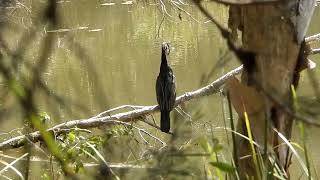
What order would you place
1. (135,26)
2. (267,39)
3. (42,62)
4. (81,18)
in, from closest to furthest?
(42,62)
(267,39)
(135,26)
(81,18)

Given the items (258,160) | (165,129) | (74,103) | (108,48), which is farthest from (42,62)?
(108,48)

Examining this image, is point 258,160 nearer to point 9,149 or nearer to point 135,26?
point 9,149

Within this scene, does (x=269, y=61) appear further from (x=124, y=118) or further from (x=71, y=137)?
(x=124, y=118)

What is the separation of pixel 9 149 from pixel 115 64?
419 centimetres

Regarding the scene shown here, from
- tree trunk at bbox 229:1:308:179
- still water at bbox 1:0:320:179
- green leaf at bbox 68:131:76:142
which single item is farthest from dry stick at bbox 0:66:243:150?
tree trunk at bbox 229:1:308:179

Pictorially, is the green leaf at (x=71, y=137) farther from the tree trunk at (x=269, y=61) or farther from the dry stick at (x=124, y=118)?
the tree trunk at (x=269, y=61)

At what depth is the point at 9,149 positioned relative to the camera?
11.1ft

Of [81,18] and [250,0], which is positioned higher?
[250,0]

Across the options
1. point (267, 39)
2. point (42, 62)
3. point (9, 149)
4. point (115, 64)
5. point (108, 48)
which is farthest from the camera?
point (108, 48)

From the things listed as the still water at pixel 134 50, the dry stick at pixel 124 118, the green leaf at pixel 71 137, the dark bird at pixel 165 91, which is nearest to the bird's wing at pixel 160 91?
the dark bird at pixel 165 91

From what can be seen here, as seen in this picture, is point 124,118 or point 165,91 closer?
point 165,91

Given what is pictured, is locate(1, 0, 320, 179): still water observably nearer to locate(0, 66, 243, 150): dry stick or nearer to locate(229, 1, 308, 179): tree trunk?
locate(0, 66, 243, 150): dry stick

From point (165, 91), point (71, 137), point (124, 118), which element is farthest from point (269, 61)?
point (124, 118)

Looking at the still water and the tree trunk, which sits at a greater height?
the tree trunk
